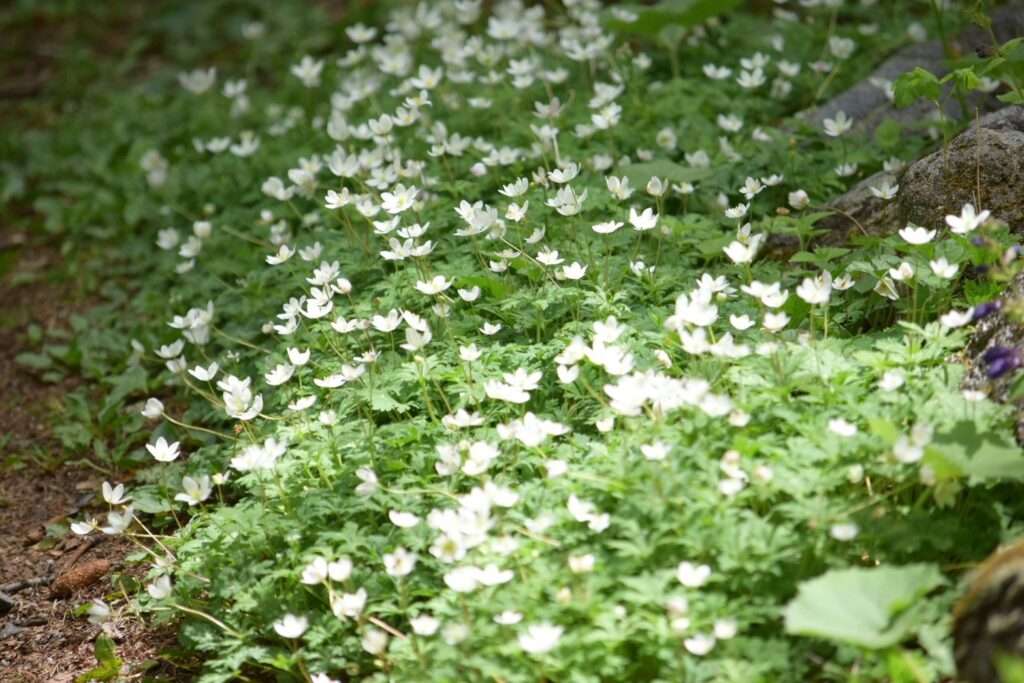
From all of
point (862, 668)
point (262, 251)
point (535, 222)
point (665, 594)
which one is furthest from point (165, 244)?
point (862, 668)

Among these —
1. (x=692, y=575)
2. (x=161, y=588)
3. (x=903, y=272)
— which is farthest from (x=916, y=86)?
(x=161, y=588)

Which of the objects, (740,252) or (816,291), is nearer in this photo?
(816,291)

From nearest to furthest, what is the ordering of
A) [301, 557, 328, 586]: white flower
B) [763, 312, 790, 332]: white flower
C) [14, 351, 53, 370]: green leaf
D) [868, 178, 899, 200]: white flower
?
[301, 557, 328, 586]: white flower → [763, 312, 790, 332]: white flower → [868, 178, 899, 200]: white flower → [14, 351, 53, 370]: green leaf

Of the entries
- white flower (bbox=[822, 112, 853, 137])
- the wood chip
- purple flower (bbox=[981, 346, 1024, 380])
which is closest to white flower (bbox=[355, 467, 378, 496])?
the wood chip

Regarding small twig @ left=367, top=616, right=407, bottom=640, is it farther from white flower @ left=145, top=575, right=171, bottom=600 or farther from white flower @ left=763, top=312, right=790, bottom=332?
white flower @ left=763, top=312, right=790, bottom=332

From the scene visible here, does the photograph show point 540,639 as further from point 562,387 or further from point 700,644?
point 562,387

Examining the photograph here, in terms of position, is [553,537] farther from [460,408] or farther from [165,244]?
[165,244]
